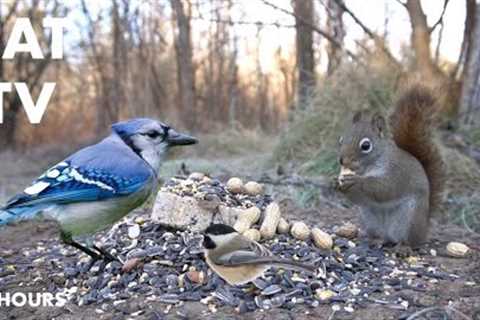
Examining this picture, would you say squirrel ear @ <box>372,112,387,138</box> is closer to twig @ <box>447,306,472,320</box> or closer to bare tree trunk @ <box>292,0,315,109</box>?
twig @ <box>447,306,472,320</box>

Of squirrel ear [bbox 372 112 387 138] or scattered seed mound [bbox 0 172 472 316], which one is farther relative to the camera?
squirrel ear [bbox 372 112 387 138]

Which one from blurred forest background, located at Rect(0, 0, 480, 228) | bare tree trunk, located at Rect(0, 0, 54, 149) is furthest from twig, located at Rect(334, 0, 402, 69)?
bare tree trunk, located at Rect(0, 0, 54, 149)

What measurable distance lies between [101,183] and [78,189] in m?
0.10

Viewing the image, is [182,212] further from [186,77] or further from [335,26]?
[186,77]

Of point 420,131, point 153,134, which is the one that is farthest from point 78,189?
point 420,131

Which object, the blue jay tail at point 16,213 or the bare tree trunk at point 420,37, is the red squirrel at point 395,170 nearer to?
the blue jay tail at point 16,213

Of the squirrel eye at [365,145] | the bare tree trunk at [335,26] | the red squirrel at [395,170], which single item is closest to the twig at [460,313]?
the red squirrel at [395,170]

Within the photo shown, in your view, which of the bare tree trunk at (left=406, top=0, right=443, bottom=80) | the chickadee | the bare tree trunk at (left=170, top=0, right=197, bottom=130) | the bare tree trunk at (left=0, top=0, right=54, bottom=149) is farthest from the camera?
the bare tree trunk at (left=0, top=0, right=54, bottom=149)

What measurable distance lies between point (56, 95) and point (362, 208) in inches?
373

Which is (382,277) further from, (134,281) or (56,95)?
(56,95)

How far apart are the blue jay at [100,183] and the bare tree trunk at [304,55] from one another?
4310 mm

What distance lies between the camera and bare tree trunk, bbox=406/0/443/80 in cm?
593

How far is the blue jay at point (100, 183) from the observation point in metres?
2.58

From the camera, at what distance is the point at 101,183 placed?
260 centimetres
